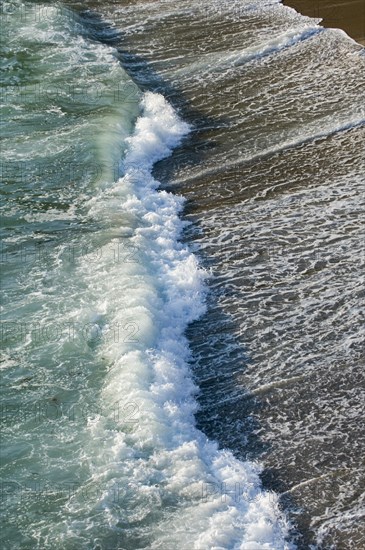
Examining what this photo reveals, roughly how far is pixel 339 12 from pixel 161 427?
12239 mm

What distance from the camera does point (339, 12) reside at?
18.4 meters

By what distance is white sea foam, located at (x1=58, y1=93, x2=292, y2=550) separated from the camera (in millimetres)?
7723

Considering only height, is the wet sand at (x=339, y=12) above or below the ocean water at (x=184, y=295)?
above

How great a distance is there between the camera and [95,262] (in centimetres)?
1105

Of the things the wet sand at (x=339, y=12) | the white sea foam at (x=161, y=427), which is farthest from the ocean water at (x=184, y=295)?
the wet sand at (x=339, y=12)

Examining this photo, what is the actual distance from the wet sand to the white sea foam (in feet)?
23.9

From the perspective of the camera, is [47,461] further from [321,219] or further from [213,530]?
[321,219]

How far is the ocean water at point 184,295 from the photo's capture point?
7.97m

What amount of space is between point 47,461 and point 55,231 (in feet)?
13.3

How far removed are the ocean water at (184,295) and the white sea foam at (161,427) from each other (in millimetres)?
21

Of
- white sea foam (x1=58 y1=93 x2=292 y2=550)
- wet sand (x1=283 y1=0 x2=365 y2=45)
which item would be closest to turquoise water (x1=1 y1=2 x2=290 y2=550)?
white sea foam (x1=58 y1=93 x2=292 y2=550)

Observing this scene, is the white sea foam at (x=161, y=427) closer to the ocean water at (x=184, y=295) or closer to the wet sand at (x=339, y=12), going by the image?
the ocean water at (x=184, y=295)

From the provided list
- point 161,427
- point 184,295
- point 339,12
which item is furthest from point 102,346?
point 339,12

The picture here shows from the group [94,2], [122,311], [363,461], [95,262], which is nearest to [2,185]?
[95,262]
